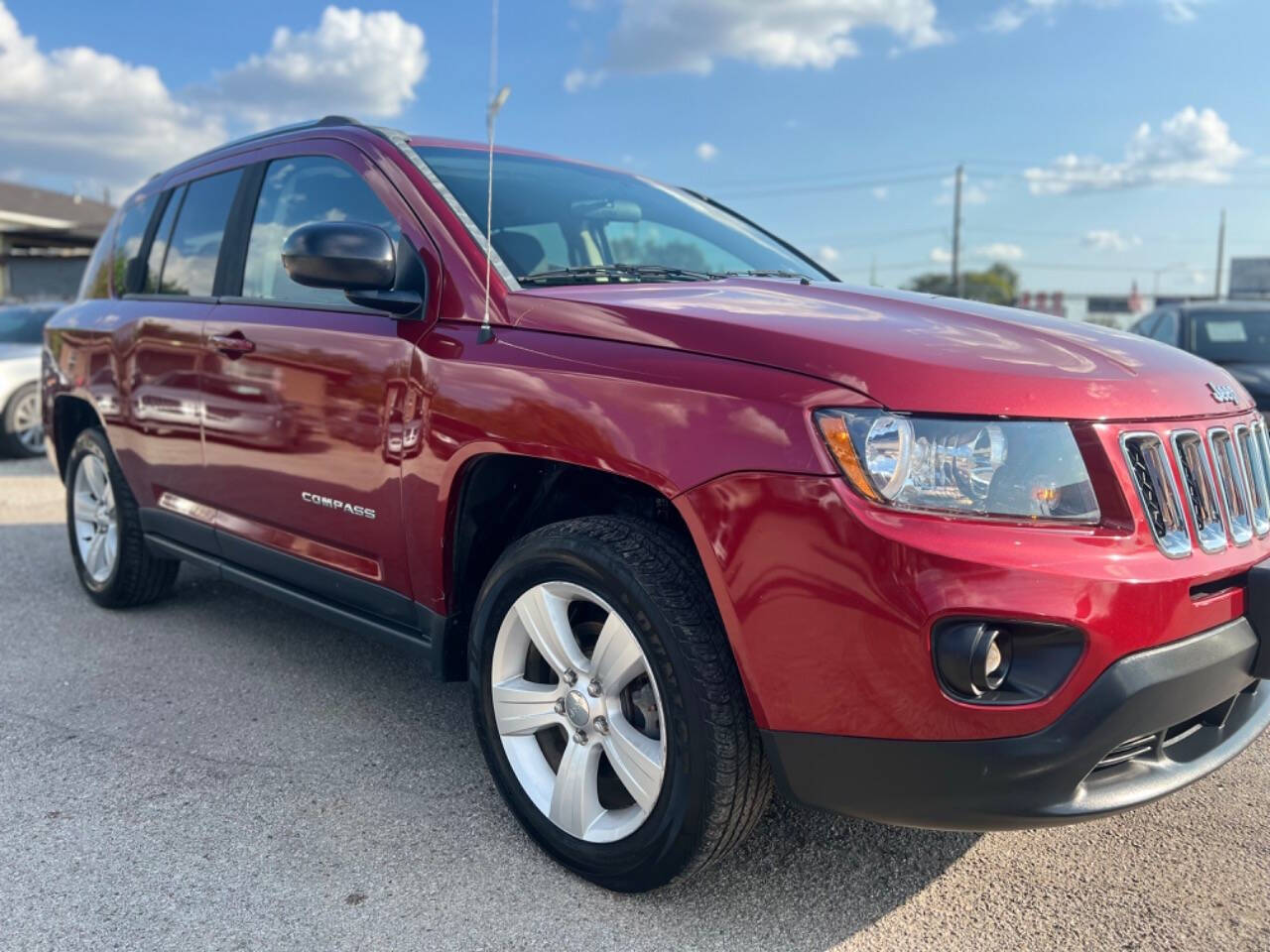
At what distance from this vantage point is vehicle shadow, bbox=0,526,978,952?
7.55 ft

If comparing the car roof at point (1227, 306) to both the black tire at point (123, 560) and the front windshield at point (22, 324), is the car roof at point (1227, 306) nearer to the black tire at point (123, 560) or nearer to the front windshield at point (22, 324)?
the black tire at point (123, 560)

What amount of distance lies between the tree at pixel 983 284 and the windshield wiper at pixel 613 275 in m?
39.2

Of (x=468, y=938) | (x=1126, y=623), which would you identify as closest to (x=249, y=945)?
(x=468, y=938)

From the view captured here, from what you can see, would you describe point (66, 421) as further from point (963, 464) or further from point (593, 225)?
point (963, 464)

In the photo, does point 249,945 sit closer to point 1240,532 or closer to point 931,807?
point 931,807

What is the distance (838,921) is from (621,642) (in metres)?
0.79

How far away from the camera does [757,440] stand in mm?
1970

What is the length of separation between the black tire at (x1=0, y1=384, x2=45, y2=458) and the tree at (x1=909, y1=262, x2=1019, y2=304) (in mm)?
35442

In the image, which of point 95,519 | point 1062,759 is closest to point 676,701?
point 1062,759

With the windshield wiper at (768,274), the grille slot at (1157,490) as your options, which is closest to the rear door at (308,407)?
the windshield wiper at (768,274)

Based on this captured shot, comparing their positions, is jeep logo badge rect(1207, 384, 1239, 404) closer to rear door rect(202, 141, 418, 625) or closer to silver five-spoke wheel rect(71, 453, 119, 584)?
rear door rect(202, 141, 418, 625)

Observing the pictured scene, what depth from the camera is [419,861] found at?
249 cm

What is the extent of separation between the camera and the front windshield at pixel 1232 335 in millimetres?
7188

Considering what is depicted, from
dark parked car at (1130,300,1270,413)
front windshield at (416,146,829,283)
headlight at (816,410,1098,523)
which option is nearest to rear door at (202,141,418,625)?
front windshield at (416,146,829,283)
